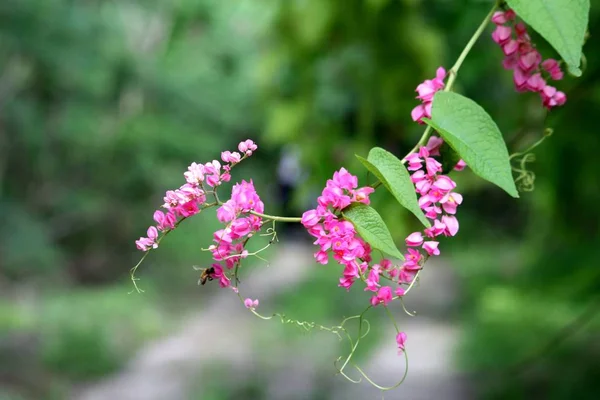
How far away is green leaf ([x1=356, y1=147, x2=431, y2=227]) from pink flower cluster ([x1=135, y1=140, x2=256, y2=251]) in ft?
0.19

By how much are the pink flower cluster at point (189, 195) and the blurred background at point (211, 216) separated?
2.83 feet

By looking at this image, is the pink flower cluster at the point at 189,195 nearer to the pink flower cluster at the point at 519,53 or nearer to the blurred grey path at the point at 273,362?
the pink flower cluster at the point at 519,53

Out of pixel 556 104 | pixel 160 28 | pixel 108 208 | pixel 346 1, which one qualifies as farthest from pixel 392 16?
pixel 160 28

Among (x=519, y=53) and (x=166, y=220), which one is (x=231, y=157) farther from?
(x=519, y=53)

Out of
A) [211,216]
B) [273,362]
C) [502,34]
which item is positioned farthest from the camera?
[211,216]

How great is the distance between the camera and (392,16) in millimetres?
1573

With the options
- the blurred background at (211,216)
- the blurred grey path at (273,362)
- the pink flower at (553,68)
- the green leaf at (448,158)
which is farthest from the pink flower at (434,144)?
the blurred grey path at (273,362)

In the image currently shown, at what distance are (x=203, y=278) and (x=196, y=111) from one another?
4.30m

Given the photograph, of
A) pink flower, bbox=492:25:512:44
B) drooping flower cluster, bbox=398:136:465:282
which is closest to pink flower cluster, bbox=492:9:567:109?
pink flower, bbox=492:25:512:44

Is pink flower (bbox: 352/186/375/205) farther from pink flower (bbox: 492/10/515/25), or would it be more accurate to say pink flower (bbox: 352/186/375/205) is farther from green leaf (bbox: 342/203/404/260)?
pink flower (bbox: 492/10/515/25)

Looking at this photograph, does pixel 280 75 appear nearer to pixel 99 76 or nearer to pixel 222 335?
pixel 99 76

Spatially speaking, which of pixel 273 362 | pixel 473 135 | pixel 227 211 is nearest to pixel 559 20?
pixel 473 135

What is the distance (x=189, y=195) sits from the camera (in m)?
0.31

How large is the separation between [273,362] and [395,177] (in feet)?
10.7
